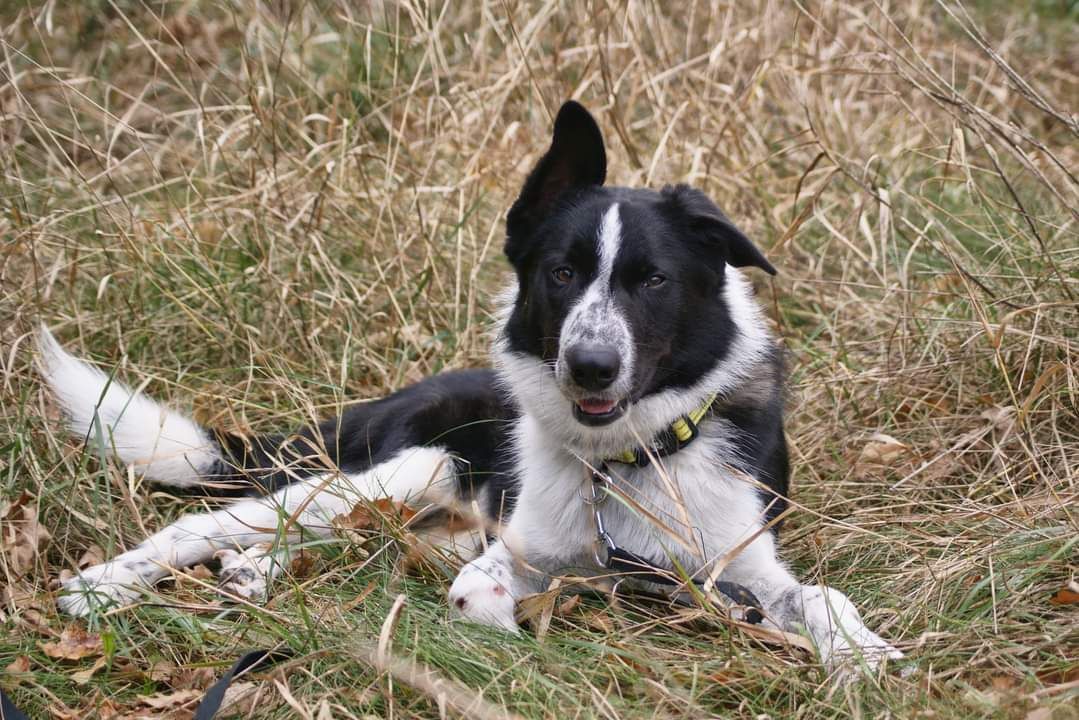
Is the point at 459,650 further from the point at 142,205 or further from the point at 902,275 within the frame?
the point at 142,205

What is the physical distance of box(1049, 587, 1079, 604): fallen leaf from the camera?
8.63 feet

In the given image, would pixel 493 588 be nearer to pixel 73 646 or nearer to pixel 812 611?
pixel 812 611

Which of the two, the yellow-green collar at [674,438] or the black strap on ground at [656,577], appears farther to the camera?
the yellow-green collar at [674,438]

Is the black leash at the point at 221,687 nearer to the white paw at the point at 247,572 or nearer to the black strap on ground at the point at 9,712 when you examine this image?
the black strap on ground at the point at 9,712

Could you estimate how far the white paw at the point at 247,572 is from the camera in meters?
3.10

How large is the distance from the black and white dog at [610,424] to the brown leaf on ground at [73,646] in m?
0.09

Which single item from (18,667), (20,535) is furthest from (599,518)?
(20,535)

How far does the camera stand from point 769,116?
570cm

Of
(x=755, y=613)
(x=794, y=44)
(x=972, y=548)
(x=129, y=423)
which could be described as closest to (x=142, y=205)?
(x=129, y=423)

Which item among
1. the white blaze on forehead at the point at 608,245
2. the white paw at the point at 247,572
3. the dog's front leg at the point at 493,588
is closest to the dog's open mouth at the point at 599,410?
the white blaze on forehead at the point at 608,245

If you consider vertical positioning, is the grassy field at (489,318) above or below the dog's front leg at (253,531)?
above

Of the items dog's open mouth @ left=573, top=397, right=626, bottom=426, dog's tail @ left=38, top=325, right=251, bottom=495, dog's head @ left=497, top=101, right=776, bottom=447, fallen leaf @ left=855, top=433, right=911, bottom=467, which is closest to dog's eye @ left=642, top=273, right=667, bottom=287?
dog's head @ left=497, top=101, right=776, bottom=447

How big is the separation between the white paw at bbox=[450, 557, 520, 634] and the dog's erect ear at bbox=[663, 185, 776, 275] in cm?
108

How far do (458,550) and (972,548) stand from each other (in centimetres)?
154
